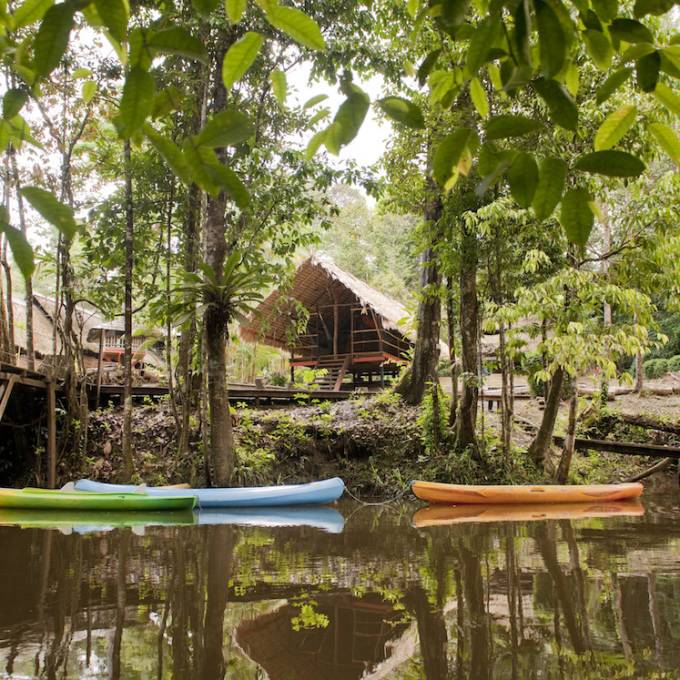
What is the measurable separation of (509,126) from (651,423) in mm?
10673

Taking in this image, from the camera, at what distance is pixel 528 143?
20.6ft

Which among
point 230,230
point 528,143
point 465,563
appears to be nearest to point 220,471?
point 230,230

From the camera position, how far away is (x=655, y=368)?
1706 cm

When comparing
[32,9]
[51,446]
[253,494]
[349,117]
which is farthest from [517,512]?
[32,9]

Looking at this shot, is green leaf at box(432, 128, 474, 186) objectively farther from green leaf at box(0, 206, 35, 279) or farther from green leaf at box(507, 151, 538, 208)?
green leaf at box(0, 206, 35, 279)

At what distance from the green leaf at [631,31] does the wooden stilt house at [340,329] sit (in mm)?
13811

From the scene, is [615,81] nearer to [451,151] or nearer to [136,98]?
[451,151]

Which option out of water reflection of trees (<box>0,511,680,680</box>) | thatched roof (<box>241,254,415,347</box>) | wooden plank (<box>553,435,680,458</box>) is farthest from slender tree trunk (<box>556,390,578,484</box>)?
thatched roof (<box>241,254,415,347</box>)

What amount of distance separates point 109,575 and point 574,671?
8.96 ft

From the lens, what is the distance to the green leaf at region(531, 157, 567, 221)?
708 millimetres

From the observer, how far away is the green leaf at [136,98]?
0.62 m

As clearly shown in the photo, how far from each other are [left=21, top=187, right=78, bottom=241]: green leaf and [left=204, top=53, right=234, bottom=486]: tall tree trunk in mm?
6455

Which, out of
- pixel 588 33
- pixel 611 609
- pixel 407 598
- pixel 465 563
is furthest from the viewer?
pixel 465 563

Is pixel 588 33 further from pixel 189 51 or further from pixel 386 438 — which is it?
pixel 386 438
